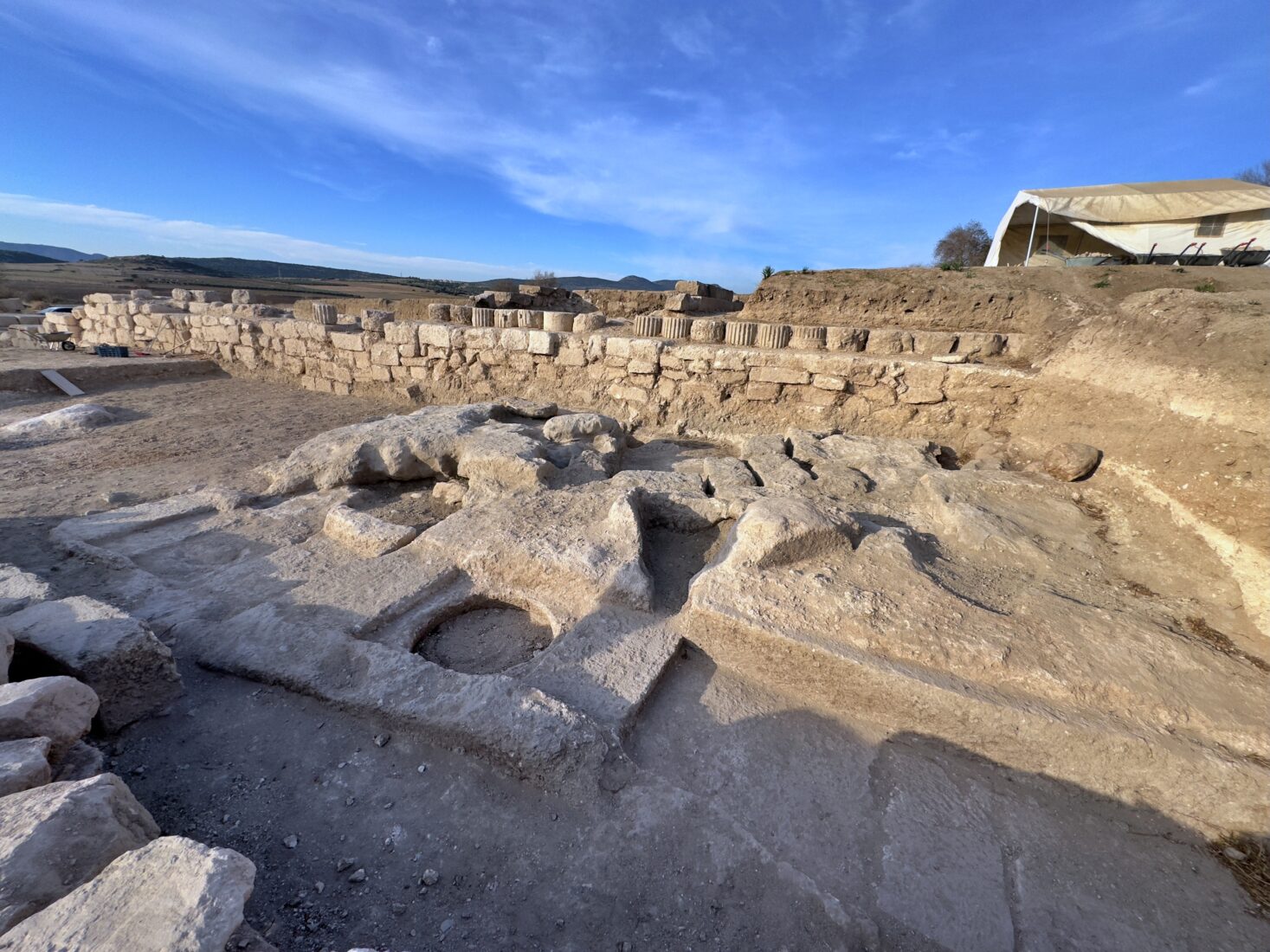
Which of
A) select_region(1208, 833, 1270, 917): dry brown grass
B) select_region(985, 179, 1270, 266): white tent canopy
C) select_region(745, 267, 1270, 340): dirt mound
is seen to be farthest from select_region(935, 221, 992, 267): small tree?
select_region(1208, 833, 1270, 917): dry brown grass

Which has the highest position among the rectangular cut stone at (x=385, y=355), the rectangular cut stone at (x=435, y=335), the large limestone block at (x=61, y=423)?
the rectangular cut stone at (x=435, y=335)

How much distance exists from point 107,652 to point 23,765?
82cm

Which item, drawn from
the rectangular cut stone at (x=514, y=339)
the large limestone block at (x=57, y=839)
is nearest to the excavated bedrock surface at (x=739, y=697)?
the large limestone block at (x=57, y=839)

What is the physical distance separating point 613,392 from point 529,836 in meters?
5.06

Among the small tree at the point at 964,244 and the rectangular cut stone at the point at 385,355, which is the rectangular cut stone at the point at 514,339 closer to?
the rectangular cut stone at the point at 385,355

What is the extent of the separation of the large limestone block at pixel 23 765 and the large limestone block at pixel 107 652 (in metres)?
0.66

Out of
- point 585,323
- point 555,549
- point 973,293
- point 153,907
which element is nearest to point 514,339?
point 585,323

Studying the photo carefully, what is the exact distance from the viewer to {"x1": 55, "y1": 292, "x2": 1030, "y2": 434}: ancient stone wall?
5043 millimetres

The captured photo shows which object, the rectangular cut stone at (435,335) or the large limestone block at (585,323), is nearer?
the large limestone block at (585,323)

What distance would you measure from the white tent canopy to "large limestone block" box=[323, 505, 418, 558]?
13605 millimetres

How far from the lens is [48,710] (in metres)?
1.67

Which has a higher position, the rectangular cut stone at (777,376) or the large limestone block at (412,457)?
the rectangular cut stone at (777,376)

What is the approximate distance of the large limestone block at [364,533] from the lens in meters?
3.33

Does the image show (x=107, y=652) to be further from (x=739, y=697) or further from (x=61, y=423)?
(x=61, y=423)
